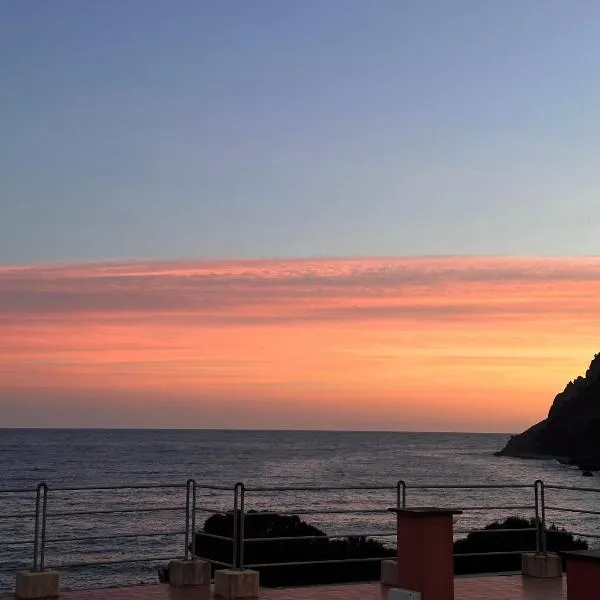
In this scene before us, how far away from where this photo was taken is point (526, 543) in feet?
70.5

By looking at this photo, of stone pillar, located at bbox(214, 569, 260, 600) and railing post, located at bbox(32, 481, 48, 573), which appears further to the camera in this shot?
stone pillar, located at bbox(214, 569, 260, 600)

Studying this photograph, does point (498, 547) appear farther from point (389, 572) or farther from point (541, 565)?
point (389, 572)

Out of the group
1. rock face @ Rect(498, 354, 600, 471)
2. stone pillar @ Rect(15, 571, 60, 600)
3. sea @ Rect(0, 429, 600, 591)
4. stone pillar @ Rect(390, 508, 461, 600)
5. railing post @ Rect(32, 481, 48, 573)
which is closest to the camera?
stone pillar @ Rect(390, 508, 461, 600)

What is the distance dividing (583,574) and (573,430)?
121048mm

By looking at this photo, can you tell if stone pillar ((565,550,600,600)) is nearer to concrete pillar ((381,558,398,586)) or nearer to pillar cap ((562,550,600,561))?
pillar cap ((562,550,600,561))

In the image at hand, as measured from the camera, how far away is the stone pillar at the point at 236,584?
10461 mm

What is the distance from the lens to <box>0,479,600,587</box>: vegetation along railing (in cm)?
1166

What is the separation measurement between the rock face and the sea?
3.02 meters

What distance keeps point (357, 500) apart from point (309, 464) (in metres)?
45.1

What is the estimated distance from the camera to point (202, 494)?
7106 cm

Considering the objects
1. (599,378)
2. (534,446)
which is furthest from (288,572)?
(534,446)

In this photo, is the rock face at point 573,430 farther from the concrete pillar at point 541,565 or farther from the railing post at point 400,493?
the railing post at point 400,493

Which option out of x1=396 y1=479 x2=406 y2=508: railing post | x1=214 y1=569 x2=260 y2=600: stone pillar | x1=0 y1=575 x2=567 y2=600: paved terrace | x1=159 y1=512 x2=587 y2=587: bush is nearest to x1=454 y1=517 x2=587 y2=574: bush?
x1=159 y1=512 x2=587 y2=587: bush

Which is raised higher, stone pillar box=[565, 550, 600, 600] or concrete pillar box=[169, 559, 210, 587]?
stone pillar box=[565, 550, 600, 600]
